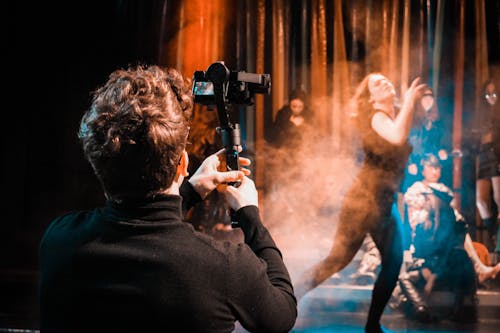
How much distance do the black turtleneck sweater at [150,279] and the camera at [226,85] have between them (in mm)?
370

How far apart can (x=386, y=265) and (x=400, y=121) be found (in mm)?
1040

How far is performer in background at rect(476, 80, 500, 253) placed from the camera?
3.27 meters

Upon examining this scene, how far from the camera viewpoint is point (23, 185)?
3824 millimetres

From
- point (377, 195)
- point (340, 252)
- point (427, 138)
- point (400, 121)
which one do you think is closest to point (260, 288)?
point (340, 252)

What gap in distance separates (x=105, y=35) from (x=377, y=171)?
2395 mm

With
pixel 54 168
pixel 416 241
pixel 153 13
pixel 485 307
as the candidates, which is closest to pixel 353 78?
pixel 416 241

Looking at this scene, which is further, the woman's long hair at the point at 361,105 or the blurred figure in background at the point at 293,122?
the blurred figure in background at the point at 293,122

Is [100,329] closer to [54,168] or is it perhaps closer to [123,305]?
[123,305]

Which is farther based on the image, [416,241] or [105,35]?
[105,35]

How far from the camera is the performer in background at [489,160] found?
3.27 metres

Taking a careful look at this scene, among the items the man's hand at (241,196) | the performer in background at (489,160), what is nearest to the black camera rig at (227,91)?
the man's hand at (241,196)

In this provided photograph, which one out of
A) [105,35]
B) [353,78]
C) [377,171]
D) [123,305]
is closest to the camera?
[123,305]

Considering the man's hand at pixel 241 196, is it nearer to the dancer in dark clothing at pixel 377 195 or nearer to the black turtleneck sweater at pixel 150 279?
the black turtleneck sweater at pixel 150 279

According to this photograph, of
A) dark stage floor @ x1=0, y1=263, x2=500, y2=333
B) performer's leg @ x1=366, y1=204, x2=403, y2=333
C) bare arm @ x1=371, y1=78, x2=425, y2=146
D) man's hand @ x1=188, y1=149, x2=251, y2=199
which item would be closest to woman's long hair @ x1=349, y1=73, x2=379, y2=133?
bare arm @ x1=371, y1=78, x2=425, y2=146
